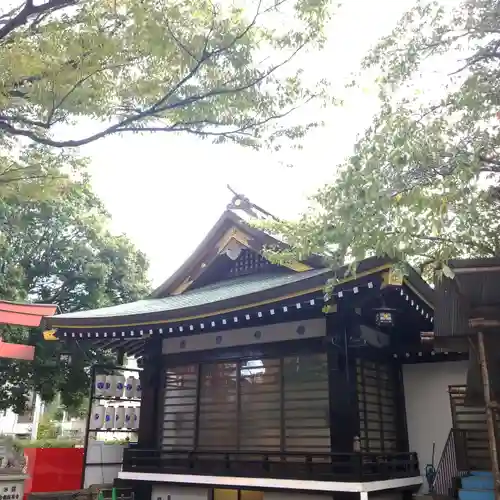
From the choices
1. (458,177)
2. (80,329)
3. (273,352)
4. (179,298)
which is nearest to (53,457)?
(80,329)

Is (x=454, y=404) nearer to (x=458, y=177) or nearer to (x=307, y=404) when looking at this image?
(x=307, y=404)

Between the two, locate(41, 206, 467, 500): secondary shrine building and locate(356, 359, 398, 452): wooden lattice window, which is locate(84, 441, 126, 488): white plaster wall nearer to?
locate(41, 206, 467, 500): secondary shrine building

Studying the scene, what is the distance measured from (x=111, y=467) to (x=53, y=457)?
1244mm

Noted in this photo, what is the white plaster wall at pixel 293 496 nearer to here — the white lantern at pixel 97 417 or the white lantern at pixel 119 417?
the white lantern at pixel 119 417

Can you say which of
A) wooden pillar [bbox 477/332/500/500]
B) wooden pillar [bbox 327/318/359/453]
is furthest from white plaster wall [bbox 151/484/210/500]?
wooden pillar [bbox 477/332/500/500]

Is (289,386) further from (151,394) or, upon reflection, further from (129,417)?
(129,417)

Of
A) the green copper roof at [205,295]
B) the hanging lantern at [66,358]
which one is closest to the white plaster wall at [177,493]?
the green copper roof at [205,295]

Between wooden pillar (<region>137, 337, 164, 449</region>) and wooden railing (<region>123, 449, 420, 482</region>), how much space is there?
10.2 inches

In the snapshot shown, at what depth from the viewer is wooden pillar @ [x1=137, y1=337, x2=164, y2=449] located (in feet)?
32.2

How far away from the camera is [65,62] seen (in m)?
4.85

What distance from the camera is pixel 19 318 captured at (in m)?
11.8

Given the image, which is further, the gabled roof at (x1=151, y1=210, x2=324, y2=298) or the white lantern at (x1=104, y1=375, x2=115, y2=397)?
the white lantern at (x1=104, y1=375, x2=115, y2=397)

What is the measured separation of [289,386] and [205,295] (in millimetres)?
2767

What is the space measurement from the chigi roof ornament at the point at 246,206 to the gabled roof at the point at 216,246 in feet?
1.98
